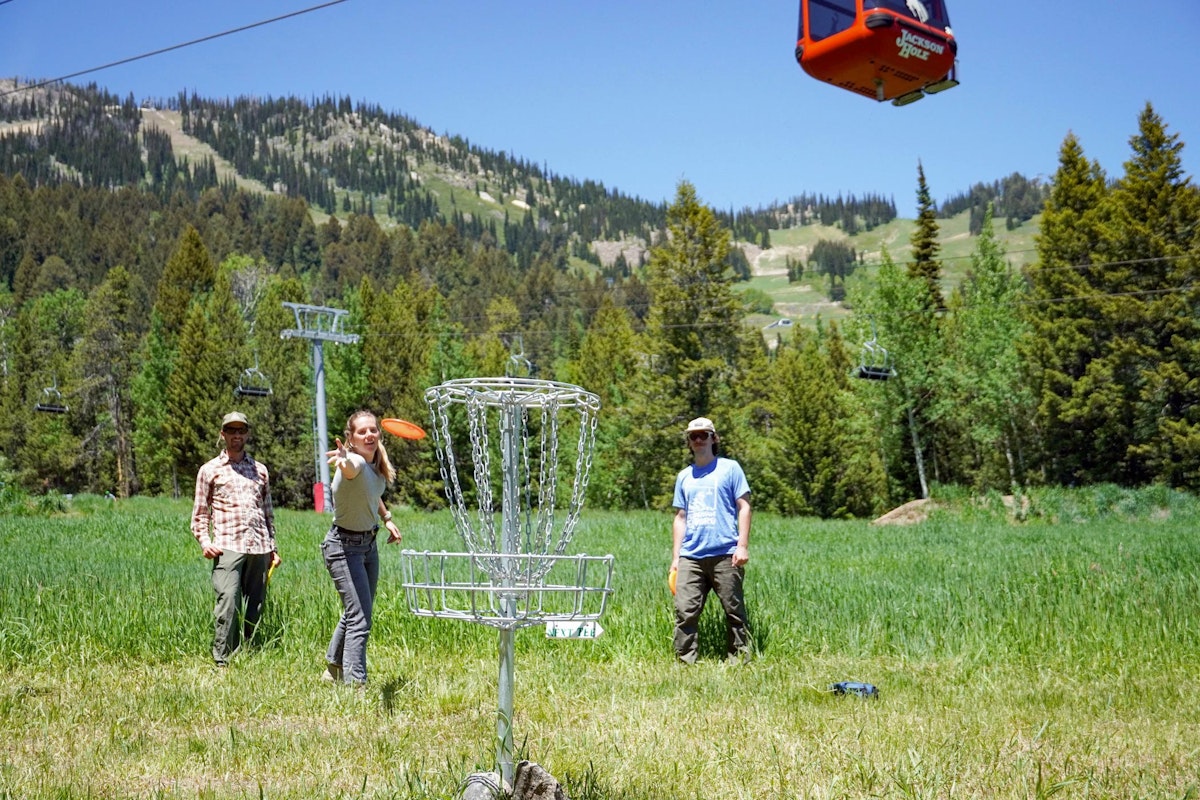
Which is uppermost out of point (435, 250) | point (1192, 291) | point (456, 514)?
point (435, 250)

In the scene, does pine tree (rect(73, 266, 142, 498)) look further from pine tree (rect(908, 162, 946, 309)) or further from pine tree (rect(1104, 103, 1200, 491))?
pine tree (rect(1104, 103, 1200, 491))

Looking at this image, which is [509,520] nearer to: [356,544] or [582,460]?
[582,460]

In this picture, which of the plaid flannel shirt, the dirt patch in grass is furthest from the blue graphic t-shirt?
the dirt patch in grass

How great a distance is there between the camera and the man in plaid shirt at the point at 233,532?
6926mm

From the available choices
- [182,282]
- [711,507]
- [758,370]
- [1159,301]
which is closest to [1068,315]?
[1159,301]

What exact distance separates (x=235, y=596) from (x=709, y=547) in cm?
347

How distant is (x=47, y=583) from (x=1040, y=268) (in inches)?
1591

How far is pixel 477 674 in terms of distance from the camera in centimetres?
664

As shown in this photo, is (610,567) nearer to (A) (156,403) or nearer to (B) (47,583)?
(B) (47,583)

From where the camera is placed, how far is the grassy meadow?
13.7 ft

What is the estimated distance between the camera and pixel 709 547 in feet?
23.5

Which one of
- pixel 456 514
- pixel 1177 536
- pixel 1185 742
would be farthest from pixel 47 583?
pixel 1177 536

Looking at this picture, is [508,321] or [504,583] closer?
[504,583]

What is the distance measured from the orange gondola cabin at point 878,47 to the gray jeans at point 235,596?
5.15 metres
